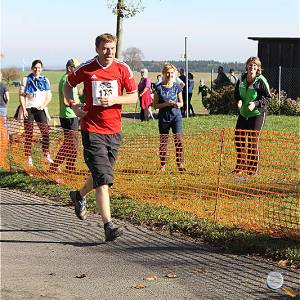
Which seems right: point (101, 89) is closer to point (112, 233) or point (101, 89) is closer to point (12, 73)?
point (112, 233)

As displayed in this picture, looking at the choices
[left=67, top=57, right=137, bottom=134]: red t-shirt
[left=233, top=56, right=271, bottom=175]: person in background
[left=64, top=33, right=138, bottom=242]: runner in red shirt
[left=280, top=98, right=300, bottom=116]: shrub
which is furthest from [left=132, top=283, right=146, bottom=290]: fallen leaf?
[left=280, top=98, right=300, bottom=116]: shrub

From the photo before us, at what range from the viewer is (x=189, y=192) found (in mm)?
8500

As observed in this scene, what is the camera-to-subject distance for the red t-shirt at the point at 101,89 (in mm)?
6488

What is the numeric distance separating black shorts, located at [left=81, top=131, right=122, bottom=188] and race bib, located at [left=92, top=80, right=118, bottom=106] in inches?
13.3

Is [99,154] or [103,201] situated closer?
[103,201]

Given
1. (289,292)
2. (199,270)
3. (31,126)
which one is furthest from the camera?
(31,126)

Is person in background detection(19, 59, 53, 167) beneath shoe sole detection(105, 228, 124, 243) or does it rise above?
above

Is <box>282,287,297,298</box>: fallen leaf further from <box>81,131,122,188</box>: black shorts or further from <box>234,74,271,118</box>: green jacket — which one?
<box>234,74,271,118</box>: green jacket

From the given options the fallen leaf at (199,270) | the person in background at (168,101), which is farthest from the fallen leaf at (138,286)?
the person in background at (168,101)

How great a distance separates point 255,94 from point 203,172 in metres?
1.60

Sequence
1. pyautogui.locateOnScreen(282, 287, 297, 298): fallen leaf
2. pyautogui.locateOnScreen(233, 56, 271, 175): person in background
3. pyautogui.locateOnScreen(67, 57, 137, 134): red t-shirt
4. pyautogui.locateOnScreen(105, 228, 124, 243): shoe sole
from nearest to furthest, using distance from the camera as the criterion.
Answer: pyautogui.locateOnScreen(282, 287, 297, 298): fallen leaf
pyautogui.locateOnScreen(105, 228, 124, 243): shoe sole
pyautogui.locateOnScreen(67, 57, 137, 134): red t-shirt
pyautogui.locateOnScreen(233, 56, 271, 175): person in background

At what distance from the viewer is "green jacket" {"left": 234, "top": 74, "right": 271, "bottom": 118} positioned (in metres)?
9.85

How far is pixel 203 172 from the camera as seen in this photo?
9102 millimetres

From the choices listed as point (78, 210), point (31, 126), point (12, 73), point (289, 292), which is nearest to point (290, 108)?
point (31, 126)
